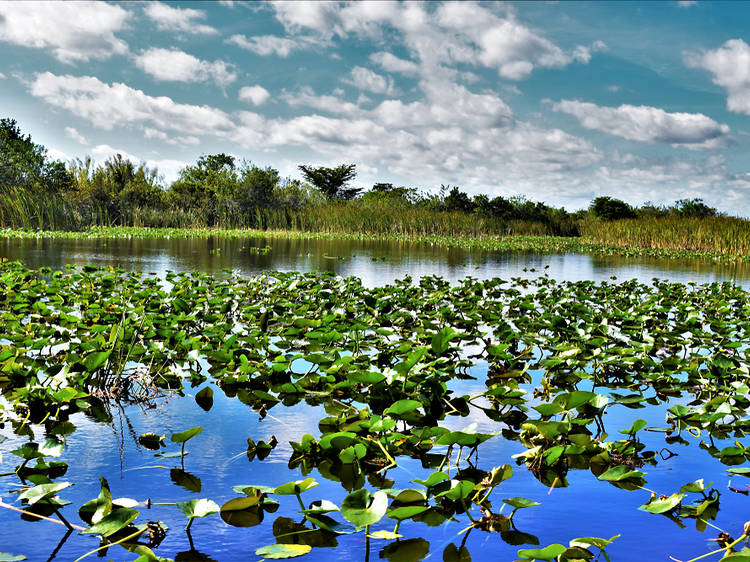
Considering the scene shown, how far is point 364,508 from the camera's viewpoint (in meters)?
1.67

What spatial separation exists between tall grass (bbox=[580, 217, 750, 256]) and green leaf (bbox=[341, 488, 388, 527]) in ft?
71.4

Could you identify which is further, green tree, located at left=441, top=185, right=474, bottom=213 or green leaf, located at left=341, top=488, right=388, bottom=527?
green tree, located at left=441, top=185, right=474, bottom=213

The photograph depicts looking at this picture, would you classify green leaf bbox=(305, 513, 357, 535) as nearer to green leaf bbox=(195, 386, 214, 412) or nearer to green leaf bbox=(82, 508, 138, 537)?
green leaf bbox=(82, 508, 138, 537)

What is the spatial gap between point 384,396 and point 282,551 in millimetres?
1297

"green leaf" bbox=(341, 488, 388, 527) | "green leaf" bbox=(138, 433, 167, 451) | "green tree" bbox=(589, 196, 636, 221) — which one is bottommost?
"green leaf" bbox=(138, 433, 167, 451)

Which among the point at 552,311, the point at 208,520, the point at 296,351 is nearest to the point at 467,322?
the point at 552,311

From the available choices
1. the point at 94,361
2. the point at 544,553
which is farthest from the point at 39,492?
the point at 544,553

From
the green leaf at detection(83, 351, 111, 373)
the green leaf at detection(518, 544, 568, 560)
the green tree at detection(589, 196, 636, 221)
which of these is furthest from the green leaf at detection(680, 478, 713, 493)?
the green tree at detection(589, 196, 636, 221)

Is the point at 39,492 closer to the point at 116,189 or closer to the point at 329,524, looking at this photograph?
the point at 329,524

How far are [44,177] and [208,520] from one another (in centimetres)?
3894

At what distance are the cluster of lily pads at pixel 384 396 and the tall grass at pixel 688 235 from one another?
17.1 metres

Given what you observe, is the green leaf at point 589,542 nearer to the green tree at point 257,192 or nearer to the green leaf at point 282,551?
the green leaf at point 282,551

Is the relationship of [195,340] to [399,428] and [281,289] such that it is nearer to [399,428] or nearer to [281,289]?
[399,428]

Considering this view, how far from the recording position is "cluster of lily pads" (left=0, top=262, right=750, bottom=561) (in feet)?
5.74
